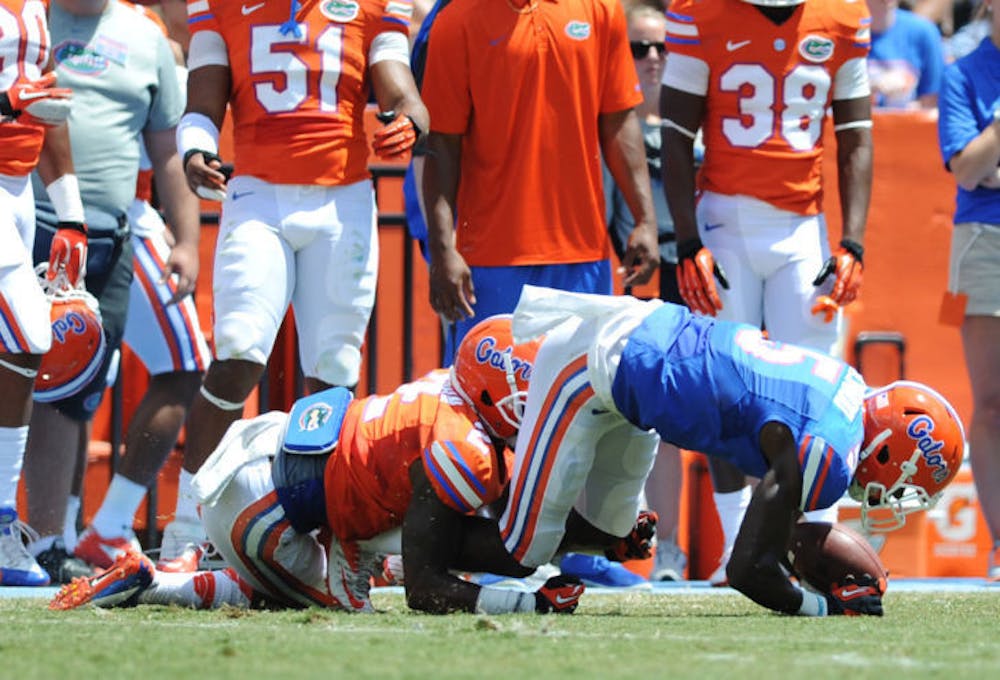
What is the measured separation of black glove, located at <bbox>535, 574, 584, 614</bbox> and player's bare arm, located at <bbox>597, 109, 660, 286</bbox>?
5.79ft

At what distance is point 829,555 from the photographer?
17.5ft

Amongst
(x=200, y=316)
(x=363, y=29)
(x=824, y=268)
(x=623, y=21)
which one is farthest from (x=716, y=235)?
(x=200, y=316)

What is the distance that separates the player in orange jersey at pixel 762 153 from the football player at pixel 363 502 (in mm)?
1633

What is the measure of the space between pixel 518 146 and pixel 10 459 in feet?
6.76

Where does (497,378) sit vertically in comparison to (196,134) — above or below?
below

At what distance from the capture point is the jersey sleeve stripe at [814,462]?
Result: 4836 millimetres

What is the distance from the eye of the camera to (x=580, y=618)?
5.09 m

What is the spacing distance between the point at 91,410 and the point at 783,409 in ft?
11.0

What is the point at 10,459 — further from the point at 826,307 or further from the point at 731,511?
the point at 826,307

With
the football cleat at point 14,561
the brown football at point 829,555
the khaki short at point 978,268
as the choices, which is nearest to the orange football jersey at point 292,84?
the football cleat at point 14,561

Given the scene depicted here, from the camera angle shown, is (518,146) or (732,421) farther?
(518,146)

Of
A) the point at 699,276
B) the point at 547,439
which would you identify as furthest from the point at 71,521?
the point at 547,439

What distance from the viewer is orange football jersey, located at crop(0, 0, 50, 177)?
667cm

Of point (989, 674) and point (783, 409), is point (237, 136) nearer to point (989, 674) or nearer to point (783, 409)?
point (783, 409)
